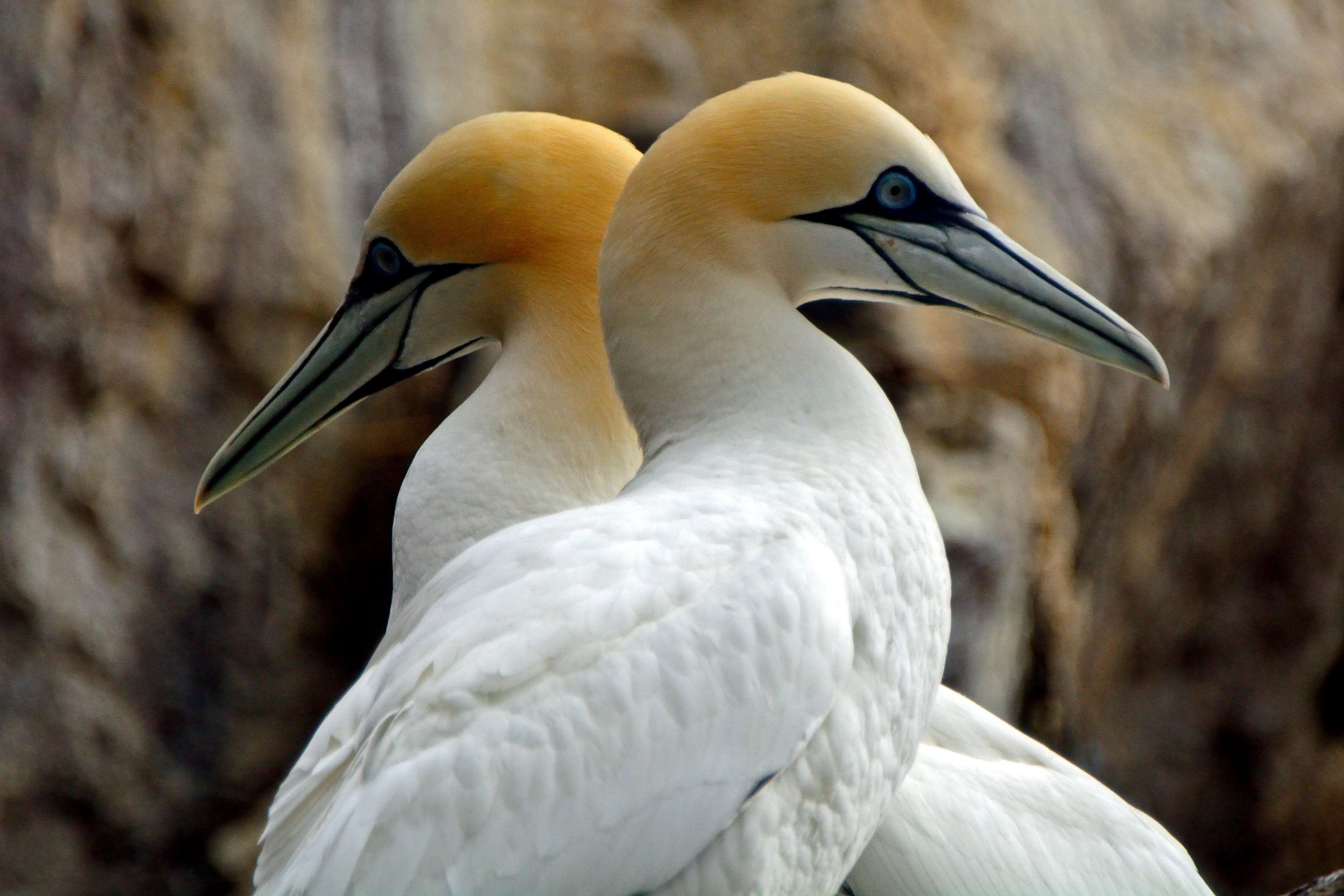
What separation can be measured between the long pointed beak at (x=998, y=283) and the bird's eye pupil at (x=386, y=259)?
2.89ft

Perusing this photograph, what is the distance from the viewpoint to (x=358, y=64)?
4.12 meters

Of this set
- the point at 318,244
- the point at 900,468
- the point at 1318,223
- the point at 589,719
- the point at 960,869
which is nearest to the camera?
the point at 589,719

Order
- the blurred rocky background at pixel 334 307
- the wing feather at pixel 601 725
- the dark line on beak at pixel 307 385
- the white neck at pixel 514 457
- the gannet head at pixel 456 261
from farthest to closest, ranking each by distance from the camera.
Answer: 1. the blurred rocky background at pixel 334 307
2. the dark line on beak at pixel 307 385
3. the gannet head at pixel 456 261
4. the white neck at pixel 514 457
5. the wing feather at pixel 601 725

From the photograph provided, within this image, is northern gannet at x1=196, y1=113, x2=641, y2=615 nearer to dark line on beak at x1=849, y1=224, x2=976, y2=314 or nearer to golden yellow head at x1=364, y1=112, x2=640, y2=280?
golden yellow head at x1=364, y1=112, x2=640, y2=280

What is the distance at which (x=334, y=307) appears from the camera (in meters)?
4.10

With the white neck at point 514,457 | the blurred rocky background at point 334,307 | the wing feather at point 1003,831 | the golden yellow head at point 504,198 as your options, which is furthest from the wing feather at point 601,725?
the blurred rocky background at point 334,307

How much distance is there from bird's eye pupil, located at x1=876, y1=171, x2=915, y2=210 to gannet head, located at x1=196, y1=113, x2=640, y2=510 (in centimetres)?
65

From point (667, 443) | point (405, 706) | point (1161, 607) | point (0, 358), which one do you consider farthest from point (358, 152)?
point (1161, 607)

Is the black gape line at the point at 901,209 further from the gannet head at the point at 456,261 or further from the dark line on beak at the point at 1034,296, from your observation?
the gannet head at the point at 456,261

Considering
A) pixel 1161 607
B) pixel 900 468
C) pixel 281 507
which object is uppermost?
pixel 900 468

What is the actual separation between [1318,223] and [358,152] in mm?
3124

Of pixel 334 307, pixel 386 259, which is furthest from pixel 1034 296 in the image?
pixel 334 307

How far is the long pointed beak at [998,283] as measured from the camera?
6.72 feet

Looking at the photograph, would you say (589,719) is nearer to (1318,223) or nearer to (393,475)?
(393,475)
